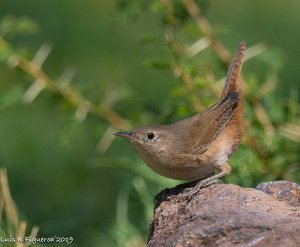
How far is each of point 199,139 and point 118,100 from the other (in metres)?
1.25

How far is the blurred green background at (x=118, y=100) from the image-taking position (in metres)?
6.91

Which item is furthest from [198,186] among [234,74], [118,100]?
[118,100]

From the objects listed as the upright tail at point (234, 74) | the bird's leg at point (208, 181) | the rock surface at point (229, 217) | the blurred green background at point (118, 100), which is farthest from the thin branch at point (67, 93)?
the rock surface at point (229, 217)

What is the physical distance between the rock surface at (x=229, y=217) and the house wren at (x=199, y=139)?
0.45m

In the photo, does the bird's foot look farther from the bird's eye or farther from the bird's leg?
the bird's eye

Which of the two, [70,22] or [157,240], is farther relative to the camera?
[70,22]

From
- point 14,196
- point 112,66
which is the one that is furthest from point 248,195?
point 112,66

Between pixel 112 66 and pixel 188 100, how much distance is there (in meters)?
3.66

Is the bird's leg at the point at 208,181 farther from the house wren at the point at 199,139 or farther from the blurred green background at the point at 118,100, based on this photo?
the blurred green background at the point at 118,100

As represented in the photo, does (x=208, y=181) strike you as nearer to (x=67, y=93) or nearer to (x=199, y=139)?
(x=199, y=139)

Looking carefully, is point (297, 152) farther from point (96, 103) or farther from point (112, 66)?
A: point (112, 66)

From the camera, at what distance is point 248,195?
192 inches

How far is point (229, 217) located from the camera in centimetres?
441

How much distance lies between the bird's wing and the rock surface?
0.72 metres
